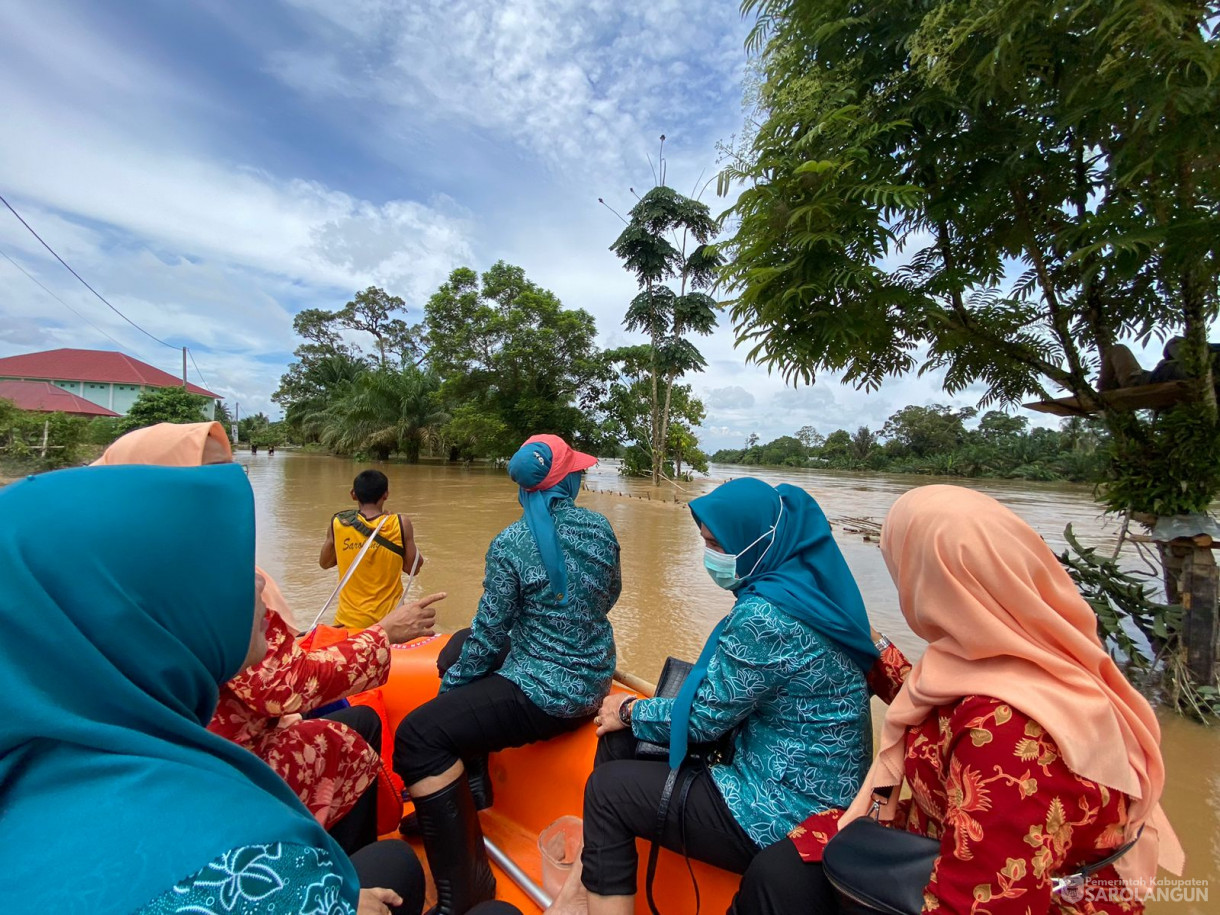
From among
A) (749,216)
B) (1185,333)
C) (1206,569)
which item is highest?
(749,216)

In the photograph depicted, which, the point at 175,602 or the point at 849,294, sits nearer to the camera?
the point at 175,602

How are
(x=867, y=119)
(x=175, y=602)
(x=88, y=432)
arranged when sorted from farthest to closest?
1. (x=88, y=432)
2. (x=867, y=119)
3. (x=175, y=602)

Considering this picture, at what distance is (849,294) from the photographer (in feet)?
10.1

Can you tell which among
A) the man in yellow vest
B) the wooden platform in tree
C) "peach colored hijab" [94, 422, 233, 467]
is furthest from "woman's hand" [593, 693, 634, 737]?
the wooden platform in tree

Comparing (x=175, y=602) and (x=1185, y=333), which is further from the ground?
(x=1185, y=333)

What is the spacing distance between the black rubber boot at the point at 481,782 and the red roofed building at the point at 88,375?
144ft

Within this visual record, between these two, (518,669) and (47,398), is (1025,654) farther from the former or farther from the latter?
(47,398)

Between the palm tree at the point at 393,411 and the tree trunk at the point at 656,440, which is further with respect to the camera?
the palm tree at the point at 393,411

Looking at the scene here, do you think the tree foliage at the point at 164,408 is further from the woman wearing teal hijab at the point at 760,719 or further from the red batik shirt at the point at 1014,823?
the red batik shirt at the point at 1014,823

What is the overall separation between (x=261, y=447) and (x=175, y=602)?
5284cm

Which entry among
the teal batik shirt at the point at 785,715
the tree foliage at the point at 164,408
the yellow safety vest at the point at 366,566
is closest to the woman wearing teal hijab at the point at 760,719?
the teal batik shirt at the point at 785,715

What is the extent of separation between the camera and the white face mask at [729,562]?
5.28ft

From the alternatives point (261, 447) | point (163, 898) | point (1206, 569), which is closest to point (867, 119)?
point (1206, 569)

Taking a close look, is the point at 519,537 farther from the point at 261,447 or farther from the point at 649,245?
the point at 261,447
